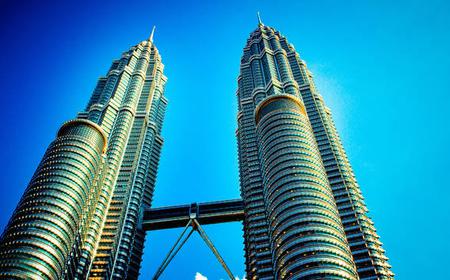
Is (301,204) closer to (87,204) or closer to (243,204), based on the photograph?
(243,204)

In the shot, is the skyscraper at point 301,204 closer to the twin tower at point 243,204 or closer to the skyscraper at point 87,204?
the twin tower at point 243,204

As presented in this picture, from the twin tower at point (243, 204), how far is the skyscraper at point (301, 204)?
326 millimetres

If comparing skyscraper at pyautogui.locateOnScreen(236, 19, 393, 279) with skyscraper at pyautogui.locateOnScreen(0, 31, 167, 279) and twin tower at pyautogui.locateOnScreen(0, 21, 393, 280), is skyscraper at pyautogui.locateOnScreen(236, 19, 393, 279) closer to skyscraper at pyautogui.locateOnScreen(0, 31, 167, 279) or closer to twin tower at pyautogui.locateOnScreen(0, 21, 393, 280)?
twin tower at pyautogui.locateOnScreen(0, 21, 393, 280)

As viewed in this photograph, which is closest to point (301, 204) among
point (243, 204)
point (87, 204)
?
point (243, 204)

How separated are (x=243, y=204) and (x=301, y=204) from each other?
138ft

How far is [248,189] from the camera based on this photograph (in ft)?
506

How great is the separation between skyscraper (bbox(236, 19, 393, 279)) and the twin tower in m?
0.33

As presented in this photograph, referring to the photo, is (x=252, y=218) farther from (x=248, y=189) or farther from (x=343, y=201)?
(x=343, y=201)

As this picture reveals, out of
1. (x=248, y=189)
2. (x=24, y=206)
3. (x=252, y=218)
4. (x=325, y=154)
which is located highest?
(x=325, y=154)

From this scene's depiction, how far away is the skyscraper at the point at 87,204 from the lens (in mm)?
108500

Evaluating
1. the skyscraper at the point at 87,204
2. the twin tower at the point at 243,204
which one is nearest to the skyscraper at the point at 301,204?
the twin tower at the point at 243,204

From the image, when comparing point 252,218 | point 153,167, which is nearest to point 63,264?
point 252,218

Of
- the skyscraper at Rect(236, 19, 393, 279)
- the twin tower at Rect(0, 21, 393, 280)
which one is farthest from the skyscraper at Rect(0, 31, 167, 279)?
the skyscraper at Rect(236, 19, 393, 279)

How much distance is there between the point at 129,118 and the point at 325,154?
81268 millimetres
